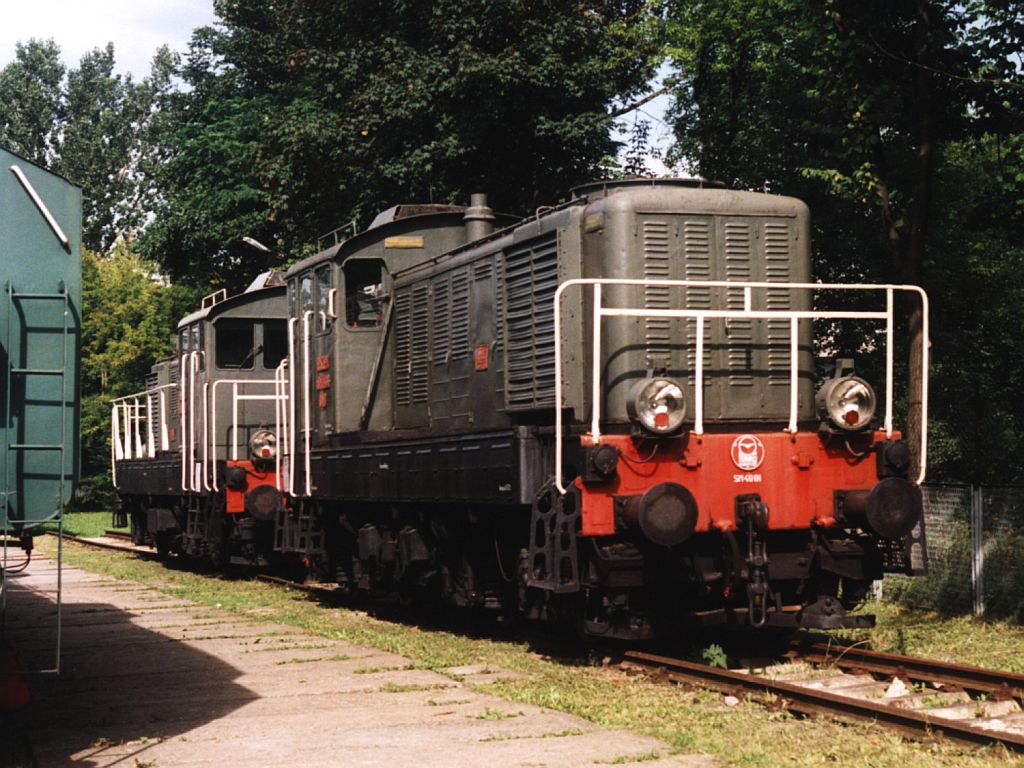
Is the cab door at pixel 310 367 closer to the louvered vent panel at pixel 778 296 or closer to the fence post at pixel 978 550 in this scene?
the louvered vent panel at pixel 778 296

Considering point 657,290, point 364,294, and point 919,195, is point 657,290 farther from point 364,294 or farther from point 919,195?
point 364,294

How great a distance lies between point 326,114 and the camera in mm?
24438

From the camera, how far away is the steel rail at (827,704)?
672 centimetres

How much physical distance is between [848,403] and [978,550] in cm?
410

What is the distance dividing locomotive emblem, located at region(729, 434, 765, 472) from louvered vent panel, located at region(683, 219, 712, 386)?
73 cm

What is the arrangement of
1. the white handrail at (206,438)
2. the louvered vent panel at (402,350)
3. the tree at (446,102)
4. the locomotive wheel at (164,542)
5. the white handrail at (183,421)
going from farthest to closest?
the tree at (446,102) < the locomotive wheel at (164,542) < the white handrail at (183,421) < the white handrail at (206,438) < the louvered vent panel at (402,350)

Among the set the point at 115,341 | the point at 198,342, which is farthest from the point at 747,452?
the point at 115,341

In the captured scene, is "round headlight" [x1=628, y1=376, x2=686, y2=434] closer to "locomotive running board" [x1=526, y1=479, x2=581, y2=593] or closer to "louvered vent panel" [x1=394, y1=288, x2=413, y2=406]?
"locomotive running board" [x1=526, y1=479, x2=581, y2=593]

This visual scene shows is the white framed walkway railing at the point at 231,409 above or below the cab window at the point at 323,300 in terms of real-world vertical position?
below

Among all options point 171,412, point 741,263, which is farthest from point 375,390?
point 171,412

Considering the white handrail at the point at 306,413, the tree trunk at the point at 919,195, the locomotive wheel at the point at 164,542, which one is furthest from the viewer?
the locomotive wheel at the point at 164,542

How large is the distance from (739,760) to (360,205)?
1821 cm

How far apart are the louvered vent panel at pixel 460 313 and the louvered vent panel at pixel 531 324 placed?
0.89 meters

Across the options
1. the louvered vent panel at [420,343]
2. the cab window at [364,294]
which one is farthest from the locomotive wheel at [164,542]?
the louvered vent panel at [420,343]
